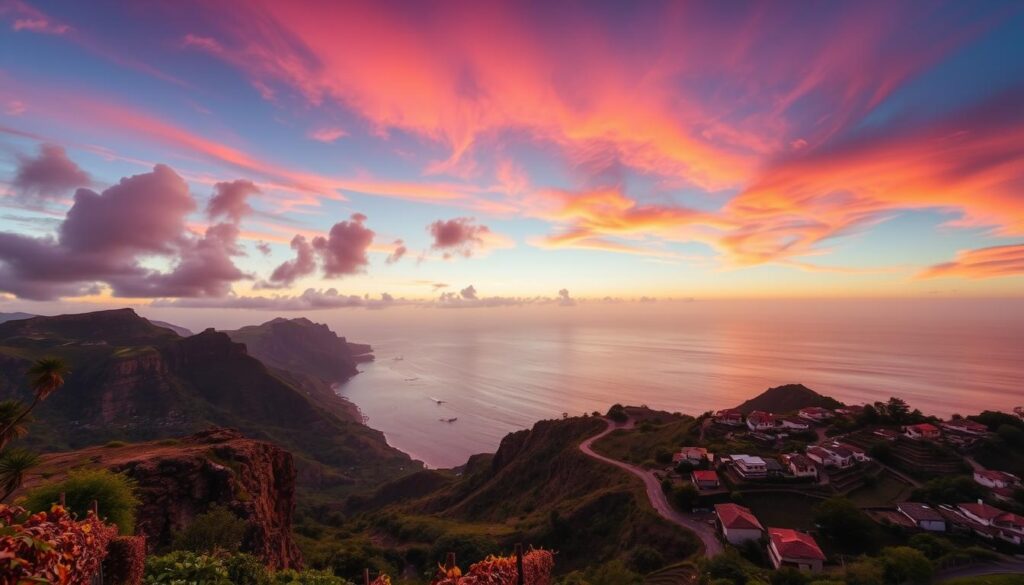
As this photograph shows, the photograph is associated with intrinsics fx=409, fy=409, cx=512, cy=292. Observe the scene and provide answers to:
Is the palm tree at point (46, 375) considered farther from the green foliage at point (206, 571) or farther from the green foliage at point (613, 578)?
the green foliage at point (613, 578)

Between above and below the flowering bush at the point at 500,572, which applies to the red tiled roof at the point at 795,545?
below

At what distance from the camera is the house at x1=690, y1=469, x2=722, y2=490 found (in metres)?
43.4

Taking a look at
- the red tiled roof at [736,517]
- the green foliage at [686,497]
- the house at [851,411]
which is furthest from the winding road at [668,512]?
the house at [851,411]

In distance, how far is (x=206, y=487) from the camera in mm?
32531

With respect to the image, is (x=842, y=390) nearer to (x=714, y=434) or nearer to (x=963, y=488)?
(x=714, y=434)

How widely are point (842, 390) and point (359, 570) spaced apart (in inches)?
6321

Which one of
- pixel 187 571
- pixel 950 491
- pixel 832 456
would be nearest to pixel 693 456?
pixel 832 456

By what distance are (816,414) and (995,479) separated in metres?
25.6

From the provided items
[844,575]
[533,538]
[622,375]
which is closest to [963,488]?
[844,575]

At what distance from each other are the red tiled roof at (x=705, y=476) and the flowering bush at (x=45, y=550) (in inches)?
1889

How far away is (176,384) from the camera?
12181 cm

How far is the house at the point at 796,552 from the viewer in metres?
30.1

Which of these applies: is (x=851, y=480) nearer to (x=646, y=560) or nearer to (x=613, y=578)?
(x=646, y=560)

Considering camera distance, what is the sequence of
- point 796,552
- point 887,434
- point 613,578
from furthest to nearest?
point 887,434, point 796,552, point 613,578
